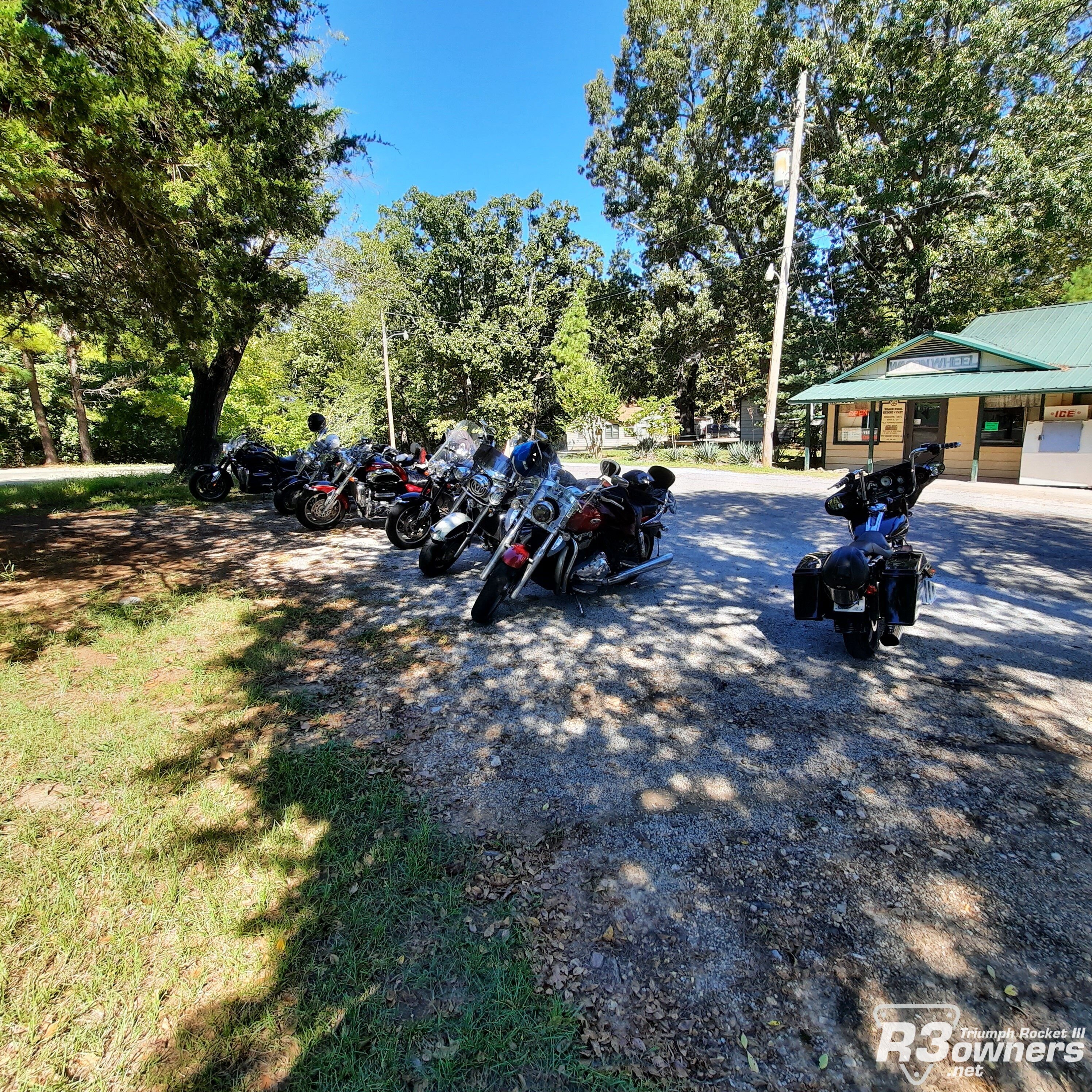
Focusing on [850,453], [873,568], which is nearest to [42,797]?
[873,568]

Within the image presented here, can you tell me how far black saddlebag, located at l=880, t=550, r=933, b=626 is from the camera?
356cm

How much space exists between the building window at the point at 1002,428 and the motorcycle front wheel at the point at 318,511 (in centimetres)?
1715

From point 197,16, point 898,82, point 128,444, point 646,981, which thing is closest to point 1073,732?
point 646,981

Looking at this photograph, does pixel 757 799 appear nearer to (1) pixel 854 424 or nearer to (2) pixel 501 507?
(2) pixel 501 507

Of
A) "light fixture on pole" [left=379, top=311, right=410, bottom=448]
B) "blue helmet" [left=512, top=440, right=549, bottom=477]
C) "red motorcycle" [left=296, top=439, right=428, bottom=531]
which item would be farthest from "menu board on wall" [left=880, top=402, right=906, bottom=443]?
"light fixture on pole" [left=379, top=311, right=410, bottom=448]

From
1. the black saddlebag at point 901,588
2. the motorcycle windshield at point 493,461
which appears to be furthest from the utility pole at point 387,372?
the black saddlebag at point 901,588

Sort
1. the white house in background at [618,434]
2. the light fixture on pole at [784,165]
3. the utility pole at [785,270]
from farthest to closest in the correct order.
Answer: the white house in background at [618,434] < the utility pole at [785,270] < the light fixture on pole at [784,165]

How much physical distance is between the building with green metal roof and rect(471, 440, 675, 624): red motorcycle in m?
14.2

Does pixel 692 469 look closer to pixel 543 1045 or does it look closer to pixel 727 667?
pixel 727 667

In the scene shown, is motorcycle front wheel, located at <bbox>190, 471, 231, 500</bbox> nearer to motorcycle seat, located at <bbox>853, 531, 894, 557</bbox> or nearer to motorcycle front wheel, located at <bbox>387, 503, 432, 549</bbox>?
motorcycle front wheel, located at <bbox>387, 503, 432, 549</bbox>

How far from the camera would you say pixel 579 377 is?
29.5 metres

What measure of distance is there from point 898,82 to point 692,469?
16.8 meters

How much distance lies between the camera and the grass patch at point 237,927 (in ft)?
5.02

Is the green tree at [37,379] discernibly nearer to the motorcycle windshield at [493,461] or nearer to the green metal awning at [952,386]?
the motorcycle windshield at [493,461]
